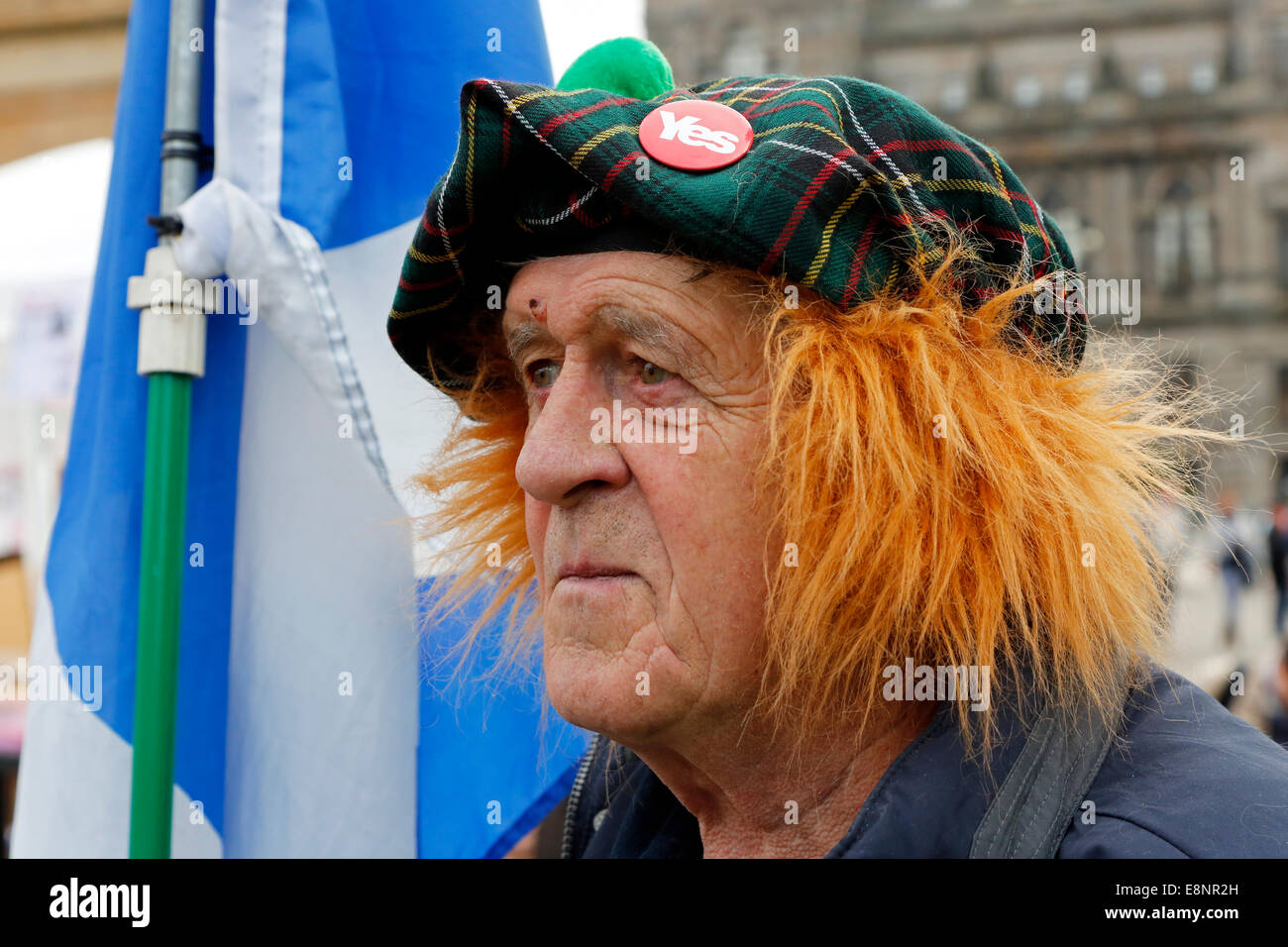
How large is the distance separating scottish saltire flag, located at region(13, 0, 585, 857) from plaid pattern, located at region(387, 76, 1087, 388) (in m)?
0.44

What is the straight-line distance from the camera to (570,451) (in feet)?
4.58

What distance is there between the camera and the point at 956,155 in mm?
1381

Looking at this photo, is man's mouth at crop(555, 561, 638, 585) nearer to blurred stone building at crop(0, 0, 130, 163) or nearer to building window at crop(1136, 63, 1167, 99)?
blurred stone building at crop(0, 0, 130, 163)

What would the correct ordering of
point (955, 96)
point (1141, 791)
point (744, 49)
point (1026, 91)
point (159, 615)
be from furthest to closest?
point (955, 96) → point (1026, 91) → point (744, 49) → point (159, 615) → point (1141, 791)

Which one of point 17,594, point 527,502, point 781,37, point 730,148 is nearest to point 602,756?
point 527,502

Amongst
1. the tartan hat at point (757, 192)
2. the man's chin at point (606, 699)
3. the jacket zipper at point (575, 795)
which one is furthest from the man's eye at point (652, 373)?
the jacket zipper at point (575, 795)

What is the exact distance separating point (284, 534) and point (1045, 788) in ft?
4.19

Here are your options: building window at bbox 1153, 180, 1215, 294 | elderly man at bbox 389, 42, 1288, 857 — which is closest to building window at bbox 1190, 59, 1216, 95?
building window at bbox 1153, 180, 1215, 294

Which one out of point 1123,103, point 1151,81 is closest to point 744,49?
point 1123,103

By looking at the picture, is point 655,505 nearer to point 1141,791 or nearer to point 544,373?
point 544,373

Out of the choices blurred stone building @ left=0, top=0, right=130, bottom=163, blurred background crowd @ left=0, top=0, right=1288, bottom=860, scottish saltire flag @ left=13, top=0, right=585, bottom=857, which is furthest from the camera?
blurred background crowd @ left=0, top=0, right=1288, bottom=860

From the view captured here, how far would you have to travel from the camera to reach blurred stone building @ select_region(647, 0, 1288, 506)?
28.0 meters

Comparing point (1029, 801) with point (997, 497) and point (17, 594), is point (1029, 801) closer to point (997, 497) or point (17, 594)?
point (997, 497)
